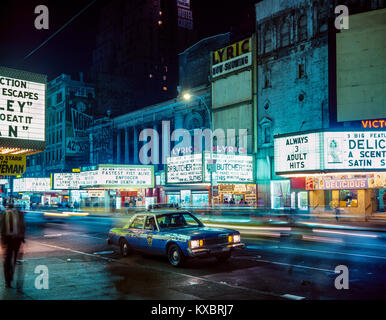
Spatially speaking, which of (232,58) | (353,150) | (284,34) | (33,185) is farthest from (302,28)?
(33,185)

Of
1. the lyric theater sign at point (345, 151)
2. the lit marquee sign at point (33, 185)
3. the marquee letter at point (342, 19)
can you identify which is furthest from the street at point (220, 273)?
the lit marquee sign at point (33, 185)

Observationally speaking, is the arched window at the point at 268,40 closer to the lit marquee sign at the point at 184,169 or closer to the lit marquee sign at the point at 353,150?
the lit marquee sign at the point at 184,169

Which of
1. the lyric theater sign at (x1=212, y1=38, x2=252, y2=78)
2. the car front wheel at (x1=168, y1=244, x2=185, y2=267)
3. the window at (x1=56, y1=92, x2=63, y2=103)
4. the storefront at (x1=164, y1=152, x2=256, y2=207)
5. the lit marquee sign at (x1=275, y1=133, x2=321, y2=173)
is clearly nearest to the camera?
the car front wheel at (x1=168, y1=244, x2=185, y2=267)

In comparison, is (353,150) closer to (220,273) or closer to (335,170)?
(335,170)

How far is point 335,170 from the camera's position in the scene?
26.0m

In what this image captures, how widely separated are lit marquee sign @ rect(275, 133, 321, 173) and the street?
31.6 ft

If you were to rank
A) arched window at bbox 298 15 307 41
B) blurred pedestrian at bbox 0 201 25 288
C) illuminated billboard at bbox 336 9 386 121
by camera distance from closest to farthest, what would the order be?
blurred pedestrian at bbox 0 201 25 288 → illuminated billboard at bbox 336 9 386 121 → arched window at bbox 298 15 307 41

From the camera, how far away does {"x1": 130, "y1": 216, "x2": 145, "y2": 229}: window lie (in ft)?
46.4

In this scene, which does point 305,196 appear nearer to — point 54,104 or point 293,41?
point 293,41

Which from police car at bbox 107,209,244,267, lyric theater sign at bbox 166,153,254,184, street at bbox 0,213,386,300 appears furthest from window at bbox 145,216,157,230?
lyric theater sign at bbox 166,153,254,184

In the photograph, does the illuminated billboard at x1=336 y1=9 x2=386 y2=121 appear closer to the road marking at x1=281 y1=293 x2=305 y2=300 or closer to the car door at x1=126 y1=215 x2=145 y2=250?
the car door at x1=126 y1=215 x2=145 y2=250

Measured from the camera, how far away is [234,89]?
129 ft

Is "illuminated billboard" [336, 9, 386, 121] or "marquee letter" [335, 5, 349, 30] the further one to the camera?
"marquee letter" [335, 5, 349, 30]

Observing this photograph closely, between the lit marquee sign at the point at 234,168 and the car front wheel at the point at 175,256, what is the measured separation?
22.5 m
